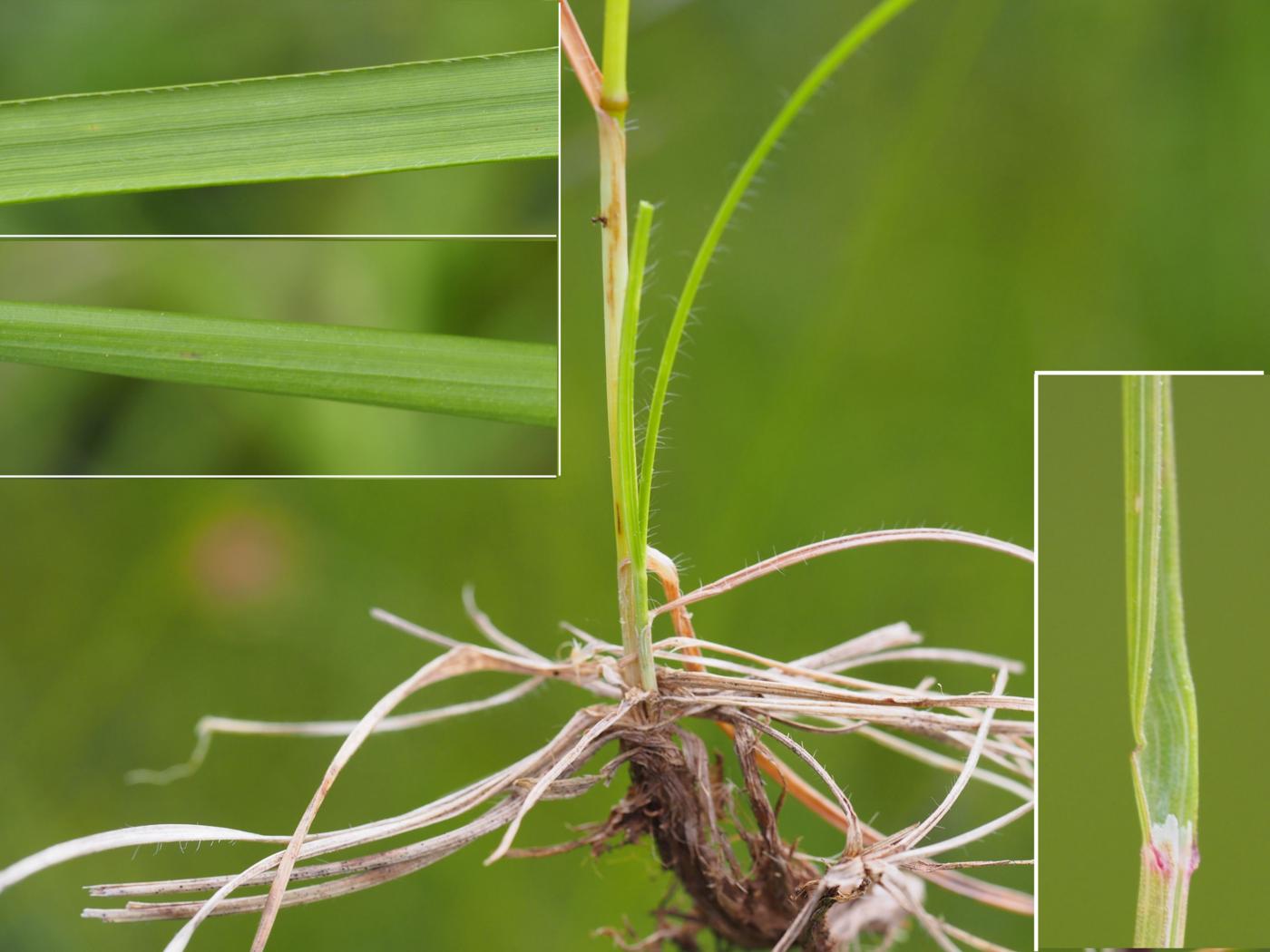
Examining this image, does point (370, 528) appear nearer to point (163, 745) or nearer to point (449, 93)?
point (163, 745)

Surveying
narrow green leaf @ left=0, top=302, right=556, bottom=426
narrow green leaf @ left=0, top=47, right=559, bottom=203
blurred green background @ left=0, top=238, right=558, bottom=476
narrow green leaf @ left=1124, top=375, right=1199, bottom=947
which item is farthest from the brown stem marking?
blurred green background @ left=0, top=238, right=558, bottom=476

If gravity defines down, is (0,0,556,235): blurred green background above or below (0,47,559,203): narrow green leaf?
above

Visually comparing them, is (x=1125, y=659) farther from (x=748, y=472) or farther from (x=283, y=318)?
(x=283, y=318)

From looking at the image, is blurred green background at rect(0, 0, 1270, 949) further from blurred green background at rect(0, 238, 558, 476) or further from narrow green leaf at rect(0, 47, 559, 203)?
narrow green leaf at rect(0, 47, 559, 203)

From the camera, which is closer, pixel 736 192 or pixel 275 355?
pixel 736 192

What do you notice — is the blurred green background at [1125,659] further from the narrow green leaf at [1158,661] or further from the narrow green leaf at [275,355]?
the narrow green leaf at [275,355]

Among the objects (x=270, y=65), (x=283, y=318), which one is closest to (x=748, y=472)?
(x=283, y=318)
